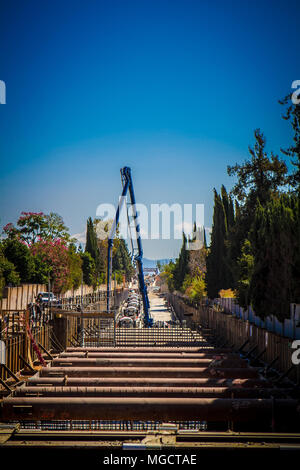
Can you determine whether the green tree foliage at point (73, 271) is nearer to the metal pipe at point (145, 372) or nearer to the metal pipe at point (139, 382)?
the metal pipe at point (145, 372)

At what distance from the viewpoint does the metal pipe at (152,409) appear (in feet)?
30.3

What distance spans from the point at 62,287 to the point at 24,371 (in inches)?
1221

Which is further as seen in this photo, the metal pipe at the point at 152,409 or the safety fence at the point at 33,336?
the safety fence at the point at 33,336

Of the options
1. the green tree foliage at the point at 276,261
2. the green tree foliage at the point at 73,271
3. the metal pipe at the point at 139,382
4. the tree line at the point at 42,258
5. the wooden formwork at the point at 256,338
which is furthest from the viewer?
the green tree foliage at the point at 73,271

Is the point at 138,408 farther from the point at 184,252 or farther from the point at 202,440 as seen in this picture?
the point at 184,252

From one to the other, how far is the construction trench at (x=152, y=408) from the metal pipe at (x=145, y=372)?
3 cm

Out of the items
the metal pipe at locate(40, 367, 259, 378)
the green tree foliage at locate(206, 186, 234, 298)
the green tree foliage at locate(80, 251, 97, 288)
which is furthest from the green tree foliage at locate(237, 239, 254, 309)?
the green tree foliage at locate(80, 251, 97, 288)

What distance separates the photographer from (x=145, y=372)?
13992mm

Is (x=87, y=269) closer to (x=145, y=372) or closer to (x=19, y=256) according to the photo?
(x=19, y=256)

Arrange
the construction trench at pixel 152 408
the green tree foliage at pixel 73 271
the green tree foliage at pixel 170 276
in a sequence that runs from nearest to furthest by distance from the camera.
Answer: the construction trench at pixel 152 408
the green tree foliage at pixel 73 271
the green tree foliage at pixel 170 276

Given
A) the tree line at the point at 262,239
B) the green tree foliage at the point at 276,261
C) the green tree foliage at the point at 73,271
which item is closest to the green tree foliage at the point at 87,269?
the green tree foliage at the point at 73,271

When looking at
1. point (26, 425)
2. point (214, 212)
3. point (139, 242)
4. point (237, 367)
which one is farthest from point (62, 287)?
point (26, 425)

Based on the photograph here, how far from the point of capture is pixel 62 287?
4638cm

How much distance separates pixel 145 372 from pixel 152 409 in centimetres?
479
